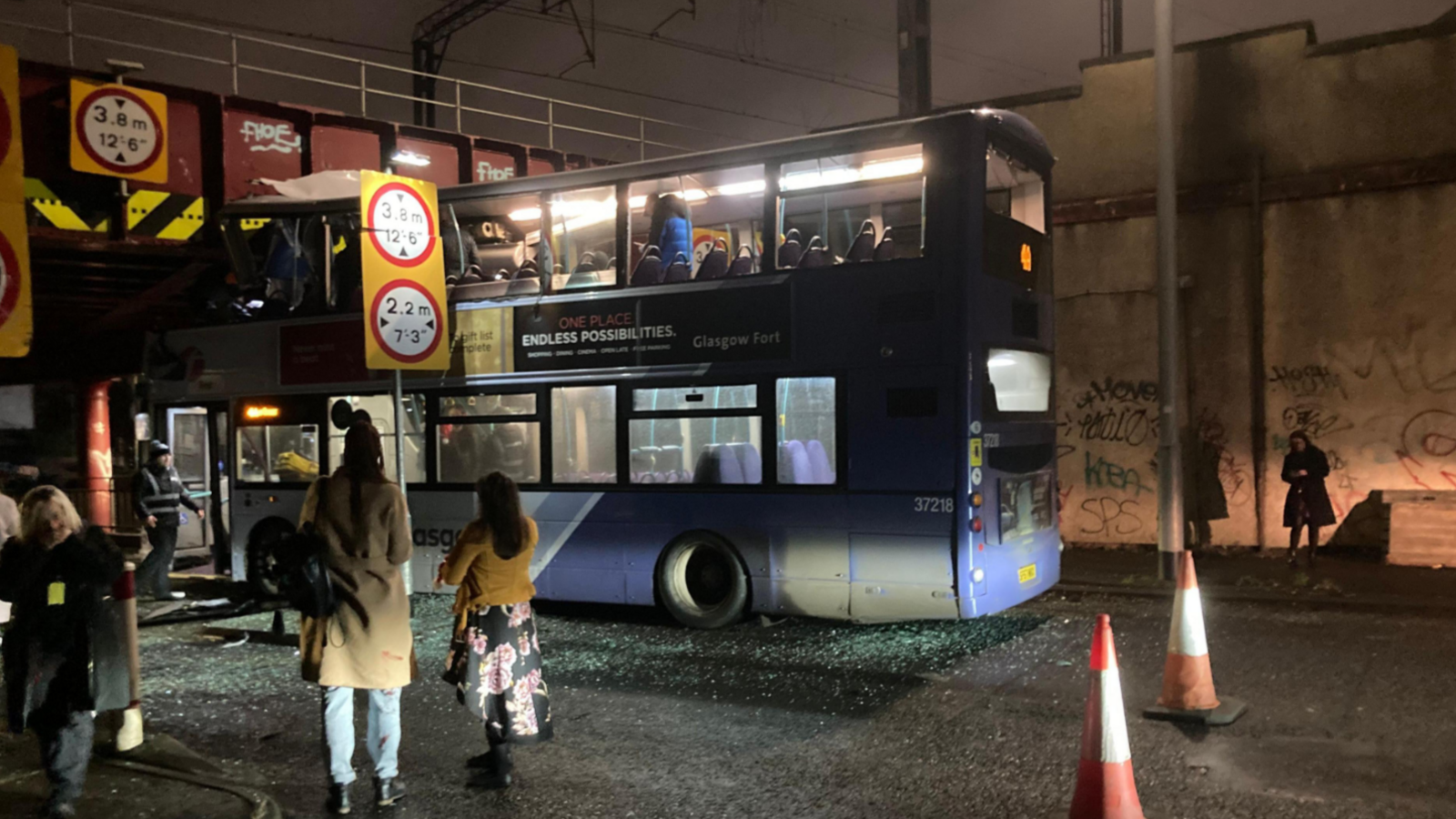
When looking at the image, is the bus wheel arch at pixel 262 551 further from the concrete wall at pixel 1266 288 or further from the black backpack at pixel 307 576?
the concrete wall at pixel 1266 288

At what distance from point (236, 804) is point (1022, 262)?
6.85m

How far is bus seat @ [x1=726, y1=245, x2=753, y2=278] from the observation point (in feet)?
30.3

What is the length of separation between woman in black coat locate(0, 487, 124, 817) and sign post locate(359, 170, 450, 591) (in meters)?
3.53

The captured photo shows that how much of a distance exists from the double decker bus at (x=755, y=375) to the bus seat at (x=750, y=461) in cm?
2

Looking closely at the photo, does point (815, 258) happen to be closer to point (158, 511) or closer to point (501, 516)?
point (501, 516)

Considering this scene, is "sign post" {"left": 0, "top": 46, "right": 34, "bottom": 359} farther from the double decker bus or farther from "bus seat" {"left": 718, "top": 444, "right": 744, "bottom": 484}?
"bus seat" {"left": 718, "top": 444, "right": 744, "bottom": 484}

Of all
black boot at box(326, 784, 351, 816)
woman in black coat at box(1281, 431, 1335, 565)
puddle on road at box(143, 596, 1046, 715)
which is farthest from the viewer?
woman in black coat at box(1281, 431, 1335, 565)

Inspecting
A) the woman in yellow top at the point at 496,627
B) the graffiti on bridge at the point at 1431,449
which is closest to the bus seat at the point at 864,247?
the woman in yellow top at the point at 496,627

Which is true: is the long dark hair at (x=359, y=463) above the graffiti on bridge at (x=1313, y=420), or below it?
above

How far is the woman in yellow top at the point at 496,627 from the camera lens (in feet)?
17.8

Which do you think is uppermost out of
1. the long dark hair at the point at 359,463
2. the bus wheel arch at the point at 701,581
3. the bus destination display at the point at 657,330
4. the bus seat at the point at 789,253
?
the bus seat at the point at 789,253

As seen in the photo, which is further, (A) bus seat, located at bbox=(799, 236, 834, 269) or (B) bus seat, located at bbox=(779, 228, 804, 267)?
(B) bus seat, located at bbox=(779, 228, 804, 267)

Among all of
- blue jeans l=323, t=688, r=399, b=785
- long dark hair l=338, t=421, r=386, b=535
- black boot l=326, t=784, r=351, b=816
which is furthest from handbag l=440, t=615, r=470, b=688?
long dark hair l=338, t=421, r=386, b=535

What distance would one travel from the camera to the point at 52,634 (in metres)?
5.01
